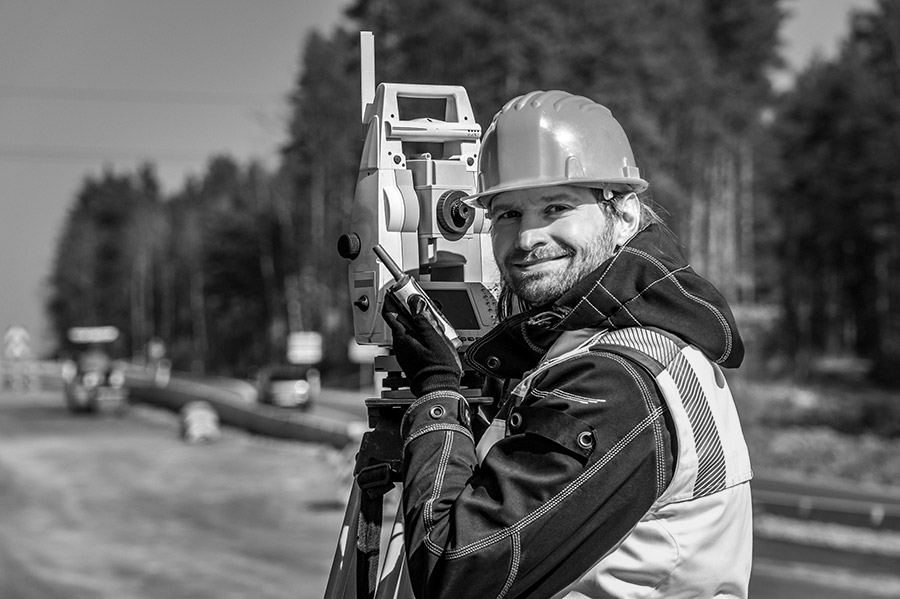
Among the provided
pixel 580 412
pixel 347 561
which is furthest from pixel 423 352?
pixel 347 561

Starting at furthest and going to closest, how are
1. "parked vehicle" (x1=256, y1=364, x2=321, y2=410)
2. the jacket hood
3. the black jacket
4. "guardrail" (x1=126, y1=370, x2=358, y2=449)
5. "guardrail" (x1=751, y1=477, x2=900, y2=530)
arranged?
"parked vehicle" (x1=256, y1=364, x2=321, y2=410), "guardrail" (x1=126, y1=370, x2=358, y2=449), "guardrail" (x1=751, y1=477, x2=900, y2=530), the jacket hood, the black jacket

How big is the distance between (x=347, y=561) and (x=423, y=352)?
64 centimetres

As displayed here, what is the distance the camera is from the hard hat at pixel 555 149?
2092 mm

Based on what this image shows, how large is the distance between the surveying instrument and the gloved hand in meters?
0.27

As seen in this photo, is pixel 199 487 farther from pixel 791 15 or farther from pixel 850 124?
pixel 791 15

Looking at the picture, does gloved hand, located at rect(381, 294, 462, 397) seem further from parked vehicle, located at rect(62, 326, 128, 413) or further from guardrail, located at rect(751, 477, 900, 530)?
parked vehicle, located at rect(62, 326, 128, 413)

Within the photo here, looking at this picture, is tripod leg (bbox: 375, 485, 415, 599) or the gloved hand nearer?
the gloved hand

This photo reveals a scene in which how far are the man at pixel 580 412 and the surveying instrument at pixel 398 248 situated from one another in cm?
40

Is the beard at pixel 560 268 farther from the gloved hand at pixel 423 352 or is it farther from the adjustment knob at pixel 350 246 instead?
the adjustment knob at pixel 350 246

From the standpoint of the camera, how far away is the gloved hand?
7.00 feet

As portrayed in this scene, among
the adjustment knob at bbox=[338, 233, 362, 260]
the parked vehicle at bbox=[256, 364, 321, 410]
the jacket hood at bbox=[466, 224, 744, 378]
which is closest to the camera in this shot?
the jacket hood at bbox=[466, 224, 744, 378]

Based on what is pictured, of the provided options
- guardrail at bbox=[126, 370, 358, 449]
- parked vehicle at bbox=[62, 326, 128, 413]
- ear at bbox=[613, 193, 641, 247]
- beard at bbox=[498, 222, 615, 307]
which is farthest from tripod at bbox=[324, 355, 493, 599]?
parked vehicle at bbox=[62, 326, 128, 413]

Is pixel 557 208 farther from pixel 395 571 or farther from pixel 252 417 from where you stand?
pixel 252 417

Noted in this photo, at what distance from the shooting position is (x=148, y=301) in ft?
268
